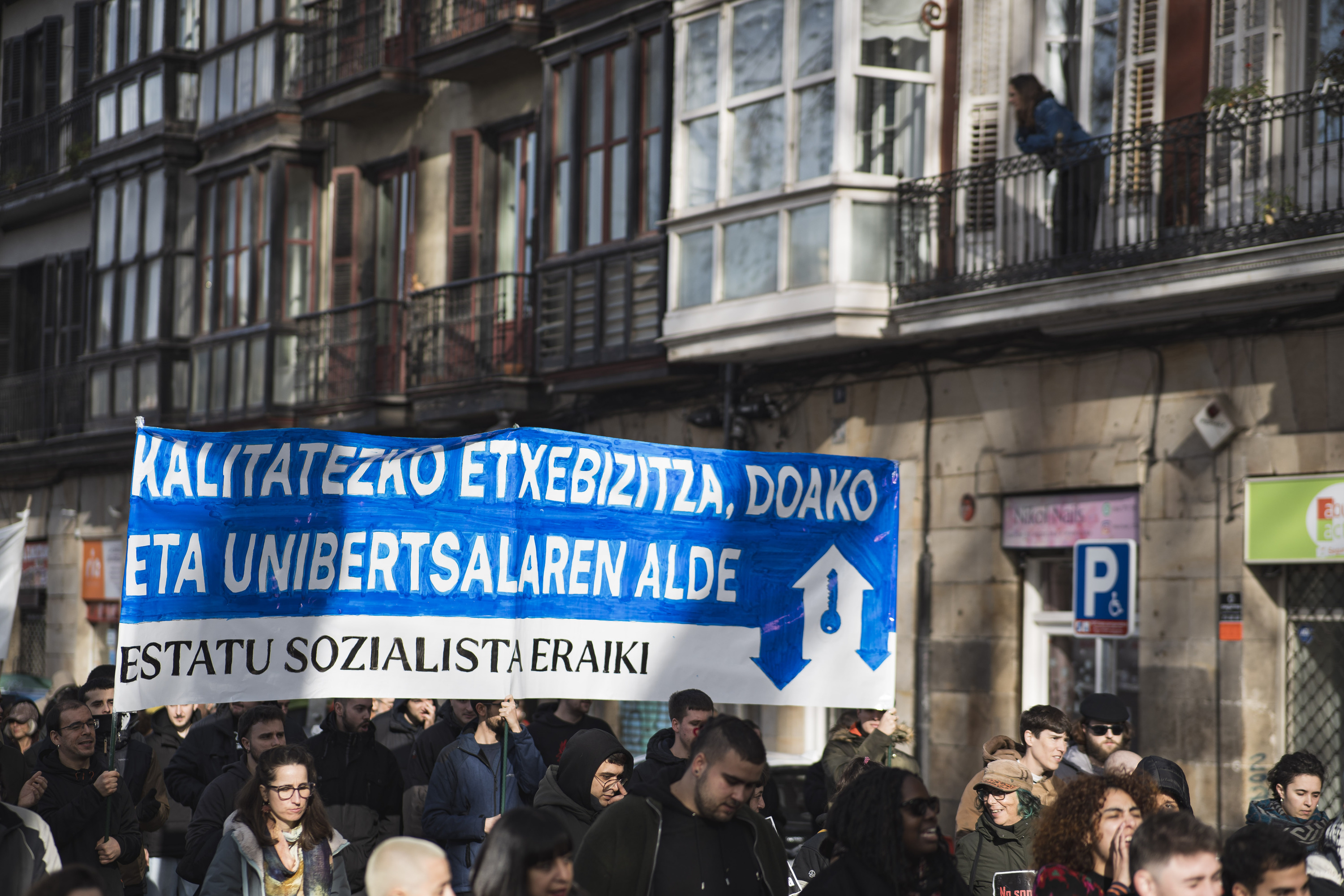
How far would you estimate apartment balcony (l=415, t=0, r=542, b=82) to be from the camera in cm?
2031

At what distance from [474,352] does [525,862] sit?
16.1 meters

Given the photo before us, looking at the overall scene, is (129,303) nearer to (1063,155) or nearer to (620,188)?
(620,188)

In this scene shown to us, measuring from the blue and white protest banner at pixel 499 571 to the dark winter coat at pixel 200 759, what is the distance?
1.86m

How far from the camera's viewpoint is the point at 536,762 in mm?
9172

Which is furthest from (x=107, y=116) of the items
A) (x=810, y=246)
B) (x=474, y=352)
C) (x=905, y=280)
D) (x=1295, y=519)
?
(x=1295, y=519)

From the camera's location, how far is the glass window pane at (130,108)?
27.5 metres

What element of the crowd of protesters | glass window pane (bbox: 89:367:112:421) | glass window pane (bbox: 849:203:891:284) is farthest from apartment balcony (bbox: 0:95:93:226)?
the crowd of protesters

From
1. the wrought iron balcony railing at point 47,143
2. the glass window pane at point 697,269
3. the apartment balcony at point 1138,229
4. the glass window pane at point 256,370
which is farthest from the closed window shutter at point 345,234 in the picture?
the apartment balcony at point 1138,229

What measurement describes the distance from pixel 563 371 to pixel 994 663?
6.09 meters

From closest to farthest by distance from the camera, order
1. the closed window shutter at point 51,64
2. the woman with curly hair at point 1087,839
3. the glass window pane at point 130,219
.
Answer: the woman with curly hair at point 1087,839 < the glass window pane at point 130,219 < the closed window shutter at point 51,64

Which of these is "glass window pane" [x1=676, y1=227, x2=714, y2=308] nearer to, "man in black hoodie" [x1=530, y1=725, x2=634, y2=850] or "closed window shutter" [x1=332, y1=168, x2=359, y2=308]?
"closed window shutter" [x1=332, y1=168, x2=359, y2=308]

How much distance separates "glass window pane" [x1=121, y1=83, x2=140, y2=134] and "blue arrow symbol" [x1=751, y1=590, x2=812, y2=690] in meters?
21.3

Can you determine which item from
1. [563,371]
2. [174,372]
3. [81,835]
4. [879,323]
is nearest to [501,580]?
[81,835]

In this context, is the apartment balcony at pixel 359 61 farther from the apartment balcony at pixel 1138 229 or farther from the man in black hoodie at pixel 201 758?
the man in black hoodie at pixel 201 758
